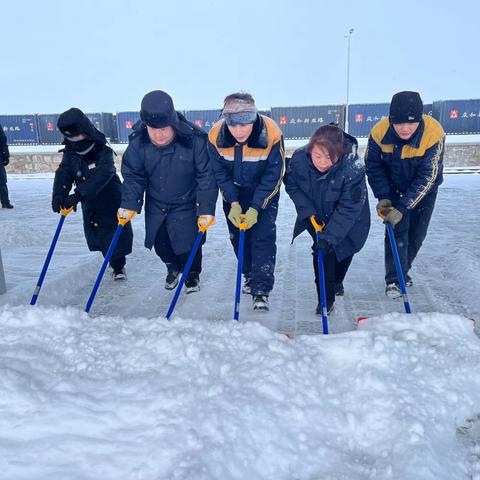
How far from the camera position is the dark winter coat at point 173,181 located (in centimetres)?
338

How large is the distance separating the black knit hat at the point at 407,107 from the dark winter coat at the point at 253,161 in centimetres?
87

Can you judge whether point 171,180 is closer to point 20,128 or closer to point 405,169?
point 405,169

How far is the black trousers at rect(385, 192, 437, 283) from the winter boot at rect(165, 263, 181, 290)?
6.58 feet

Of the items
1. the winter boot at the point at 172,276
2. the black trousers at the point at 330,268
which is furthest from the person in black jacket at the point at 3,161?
the black trousers at the point at 330,268

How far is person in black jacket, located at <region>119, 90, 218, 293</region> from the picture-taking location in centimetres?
333

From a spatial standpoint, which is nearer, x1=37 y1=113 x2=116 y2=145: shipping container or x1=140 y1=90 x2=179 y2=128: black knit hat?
x1=140 y1=90 x2=179 y2=128: black knit hat

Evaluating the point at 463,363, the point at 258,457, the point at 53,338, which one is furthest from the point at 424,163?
the point at 53,338

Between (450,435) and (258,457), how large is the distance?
2.85 feet

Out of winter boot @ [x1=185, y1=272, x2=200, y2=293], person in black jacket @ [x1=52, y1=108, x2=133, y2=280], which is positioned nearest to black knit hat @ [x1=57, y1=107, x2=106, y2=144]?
person in black jacket @ [x1=52, y1=108, x2=133, y2=280]

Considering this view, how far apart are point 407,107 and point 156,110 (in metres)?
1.83

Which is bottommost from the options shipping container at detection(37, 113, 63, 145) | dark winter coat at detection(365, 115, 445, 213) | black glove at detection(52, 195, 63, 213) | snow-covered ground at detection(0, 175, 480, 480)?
snow-covered ground at detection(0, 175, 480, 480)

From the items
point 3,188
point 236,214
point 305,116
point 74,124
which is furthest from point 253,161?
point 305,116

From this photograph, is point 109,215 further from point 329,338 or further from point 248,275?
point 329,338

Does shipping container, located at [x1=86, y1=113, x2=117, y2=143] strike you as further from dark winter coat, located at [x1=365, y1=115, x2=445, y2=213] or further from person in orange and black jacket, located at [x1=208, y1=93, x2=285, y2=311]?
dark winter coat, located at [x1=365, y1=115, x2=445, y2=213]
